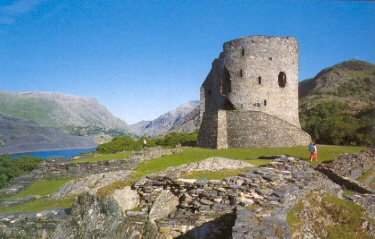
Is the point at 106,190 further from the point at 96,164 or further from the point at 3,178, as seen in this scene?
the point at 3,178

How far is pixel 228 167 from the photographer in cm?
1049

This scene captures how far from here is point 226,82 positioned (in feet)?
91.8

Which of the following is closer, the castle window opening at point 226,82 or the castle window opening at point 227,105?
the castle window opening at point 226,82

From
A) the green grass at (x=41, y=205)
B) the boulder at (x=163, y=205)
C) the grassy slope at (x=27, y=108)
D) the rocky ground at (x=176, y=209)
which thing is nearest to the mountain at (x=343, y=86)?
the rocky ground at (x=176, y=209)

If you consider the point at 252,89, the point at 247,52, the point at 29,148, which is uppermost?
the point at 247,52

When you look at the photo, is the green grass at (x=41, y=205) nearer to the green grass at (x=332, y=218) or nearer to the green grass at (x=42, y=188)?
the green grass at (x=42, y=188)

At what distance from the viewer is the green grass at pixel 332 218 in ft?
23.7

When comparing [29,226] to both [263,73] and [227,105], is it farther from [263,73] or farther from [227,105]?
[263,73]

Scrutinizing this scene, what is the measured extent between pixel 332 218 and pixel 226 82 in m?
21.4

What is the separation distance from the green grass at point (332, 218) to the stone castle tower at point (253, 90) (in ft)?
43.1

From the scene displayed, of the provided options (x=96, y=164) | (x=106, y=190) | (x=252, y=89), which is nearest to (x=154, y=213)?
(x=106, y=190)

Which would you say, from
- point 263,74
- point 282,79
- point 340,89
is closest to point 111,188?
point 263,74

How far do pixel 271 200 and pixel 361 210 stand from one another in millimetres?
4748

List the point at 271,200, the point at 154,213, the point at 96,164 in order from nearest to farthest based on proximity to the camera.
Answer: the point at 271,200 → the point at 154,213 → the point at 96,164
